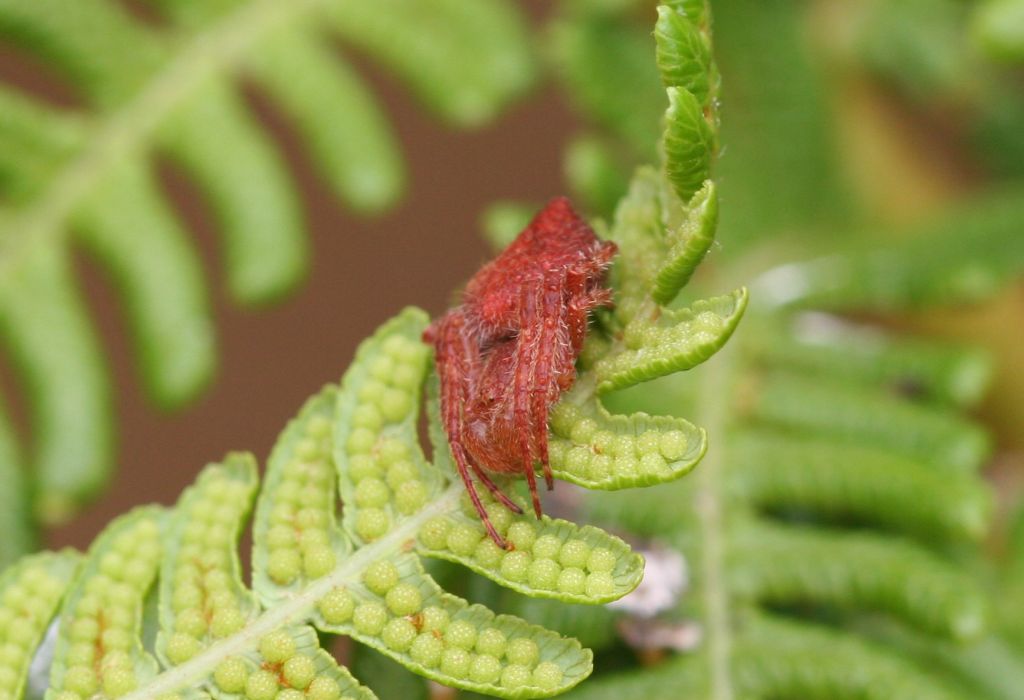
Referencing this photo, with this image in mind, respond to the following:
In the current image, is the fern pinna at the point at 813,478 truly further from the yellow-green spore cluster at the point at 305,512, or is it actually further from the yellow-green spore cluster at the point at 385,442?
the yellow-green spore cluster at the point at 305,512

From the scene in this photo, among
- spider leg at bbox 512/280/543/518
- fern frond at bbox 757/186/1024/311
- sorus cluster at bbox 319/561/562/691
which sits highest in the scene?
fern frond at bbox 757/186/1024/311

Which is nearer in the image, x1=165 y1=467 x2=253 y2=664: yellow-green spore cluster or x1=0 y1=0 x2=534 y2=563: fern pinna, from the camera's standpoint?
x1=165 y1=467 x2=253 y2=664: yellow-green spore cluster

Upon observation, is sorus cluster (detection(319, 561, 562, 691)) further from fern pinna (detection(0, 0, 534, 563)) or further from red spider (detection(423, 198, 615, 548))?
fern pinna (detection(0, 0, 534, 563))

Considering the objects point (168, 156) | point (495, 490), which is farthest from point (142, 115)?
point (495, 490)

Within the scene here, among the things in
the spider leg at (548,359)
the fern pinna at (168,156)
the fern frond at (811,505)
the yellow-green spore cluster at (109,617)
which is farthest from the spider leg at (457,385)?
the fern pinna at (168,156)

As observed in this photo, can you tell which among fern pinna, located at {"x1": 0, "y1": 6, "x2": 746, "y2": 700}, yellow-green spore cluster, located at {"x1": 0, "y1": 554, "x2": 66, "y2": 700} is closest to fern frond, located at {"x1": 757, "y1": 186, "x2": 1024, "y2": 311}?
fern pinna, located at {"x1": 0, "y1": 6, "x2": 746, "y2": 700}

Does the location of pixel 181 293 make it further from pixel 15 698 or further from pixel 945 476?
pixel 945 476

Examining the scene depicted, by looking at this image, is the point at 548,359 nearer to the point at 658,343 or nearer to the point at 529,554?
the point at 658,343
